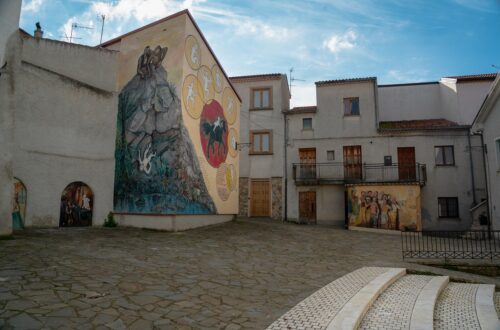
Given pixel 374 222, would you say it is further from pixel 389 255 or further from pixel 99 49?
Answer: pixel 99 49

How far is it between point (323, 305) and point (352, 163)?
19.5 meters

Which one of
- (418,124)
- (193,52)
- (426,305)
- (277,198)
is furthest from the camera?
(277,198)

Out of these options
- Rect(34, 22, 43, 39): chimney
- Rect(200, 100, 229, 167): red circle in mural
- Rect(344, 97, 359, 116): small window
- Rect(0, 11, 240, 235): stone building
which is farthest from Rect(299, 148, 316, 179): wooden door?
Rect(34, 22, 43, 39): chimney

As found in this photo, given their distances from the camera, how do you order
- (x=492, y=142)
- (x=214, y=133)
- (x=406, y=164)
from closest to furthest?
(x=492, y=142)
(x=214, y=133)
(x=406, y=164)

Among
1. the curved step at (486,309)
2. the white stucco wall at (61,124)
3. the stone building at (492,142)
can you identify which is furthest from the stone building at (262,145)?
the curved step at (486,309)

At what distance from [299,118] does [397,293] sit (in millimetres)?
19250

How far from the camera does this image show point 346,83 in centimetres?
2444

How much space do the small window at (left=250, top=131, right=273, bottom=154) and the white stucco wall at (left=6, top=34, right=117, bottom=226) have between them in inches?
477

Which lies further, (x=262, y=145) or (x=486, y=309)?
(x=262, y=145)

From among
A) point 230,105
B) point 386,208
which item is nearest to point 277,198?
point 386,208

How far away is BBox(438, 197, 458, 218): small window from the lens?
2181 centimetres

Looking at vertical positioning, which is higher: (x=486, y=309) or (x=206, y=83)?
(x=206, y=83)

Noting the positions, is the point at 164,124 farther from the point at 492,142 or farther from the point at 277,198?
the point at 492,142

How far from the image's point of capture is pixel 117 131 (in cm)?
1459
